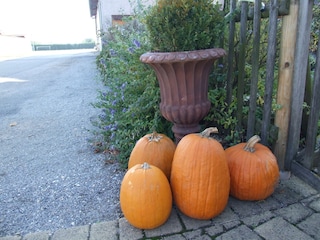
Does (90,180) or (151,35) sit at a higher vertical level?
(151,35)

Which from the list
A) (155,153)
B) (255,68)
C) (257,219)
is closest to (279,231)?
(257,219)

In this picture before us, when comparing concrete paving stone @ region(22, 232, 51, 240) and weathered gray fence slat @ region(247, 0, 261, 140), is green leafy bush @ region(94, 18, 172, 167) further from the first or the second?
concrete paving stone @ region(22, 232, 51, 240)

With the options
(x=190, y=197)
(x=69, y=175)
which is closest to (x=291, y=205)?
(x=190, y=197)

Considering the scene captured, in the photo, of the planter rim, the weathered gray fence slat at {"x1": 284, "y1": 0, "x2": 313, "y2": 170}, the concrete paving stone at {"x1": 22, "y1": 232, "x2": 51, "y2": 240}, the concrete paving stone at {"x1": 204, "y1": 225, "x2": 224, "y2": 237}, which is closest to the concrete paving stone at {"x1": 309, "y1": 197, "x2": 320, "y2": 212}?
the weathered gray fence slat at {"x1": 284, "y1": 0, "x2": 313, "y2": 170}

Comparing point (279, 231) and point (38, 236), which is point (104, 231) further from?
point (279, 231)

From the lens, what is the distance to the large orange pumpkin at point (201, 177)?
1.63m

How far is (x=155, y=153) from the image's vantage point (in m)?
1.92

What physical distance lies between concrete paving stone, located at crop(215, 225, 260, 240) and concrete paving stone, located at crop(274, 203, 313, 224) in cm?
27

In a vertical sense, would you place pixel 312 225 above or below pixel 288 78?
below

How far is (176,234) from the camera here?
1.61 metres

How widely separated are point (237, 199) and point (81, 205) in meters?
1.09

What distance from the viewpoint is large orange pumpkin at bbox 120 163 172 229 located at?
159 cm

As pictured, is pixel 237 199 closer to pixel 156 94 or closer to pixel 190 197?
pixel 190 197

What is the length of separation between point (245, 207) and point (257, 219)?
0.46 feet
